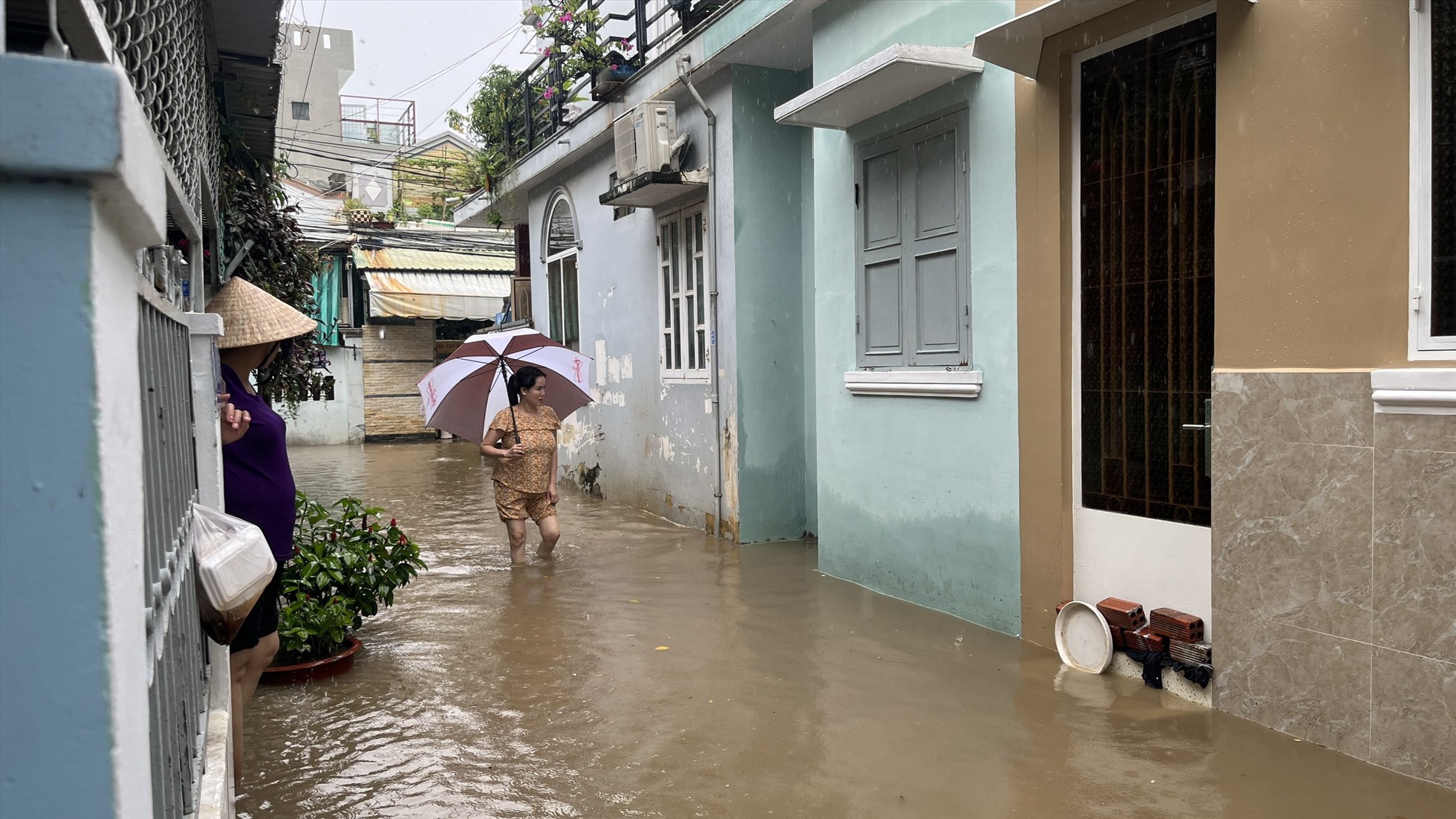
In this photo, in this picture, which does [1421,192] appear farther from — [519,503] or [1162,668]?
[519,503]

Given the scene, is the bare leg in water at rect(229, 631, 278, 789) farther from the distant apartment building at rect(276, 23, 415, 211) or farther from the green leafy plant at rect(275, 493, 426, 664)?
the distant apartment building at rect(276, 23, 415, 211)

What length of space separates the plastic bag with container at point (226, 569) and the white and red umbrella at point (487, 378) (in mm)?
5901

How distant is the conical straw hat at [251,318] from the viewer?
3830 millimetres

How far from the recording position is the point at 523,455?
8.57 metres

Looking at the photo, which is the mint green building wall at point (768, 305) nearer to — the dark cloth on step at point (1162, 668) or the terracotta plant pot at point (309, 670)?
the terracotta plant pot at point (309, 670)

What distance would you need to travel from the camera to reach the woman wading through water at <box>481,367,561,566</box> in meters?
8.55

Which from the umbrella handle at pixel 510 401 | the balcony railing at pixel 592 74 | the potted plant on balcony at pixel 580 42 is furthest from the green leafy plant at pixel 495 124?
the umbrella handle at pixel 510 401

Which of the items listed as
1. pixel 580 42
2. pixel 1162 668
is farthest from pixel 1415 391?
pixel 580 42

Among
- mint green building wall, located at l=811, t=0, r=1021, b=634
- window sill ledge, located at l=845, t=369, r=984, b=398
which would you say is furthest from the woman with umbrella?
window sill ledge, located at l=845, t=369, r=984, b=398

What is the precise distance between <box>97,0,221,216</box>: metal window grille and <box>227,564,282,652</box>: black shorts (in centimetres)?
137

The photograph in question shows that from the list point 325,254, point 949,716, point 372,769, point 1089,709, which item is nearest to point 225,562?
point 372,769

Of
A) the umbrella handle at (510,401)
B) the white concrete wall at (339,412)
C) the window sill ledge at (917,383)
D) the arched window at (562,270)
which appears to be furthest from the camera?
the white concrete wall at (339,412)

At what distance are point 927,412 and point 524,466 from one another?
359 cm

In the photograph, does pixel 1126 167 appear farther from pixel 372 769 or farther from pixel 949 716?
pixel 372 769
